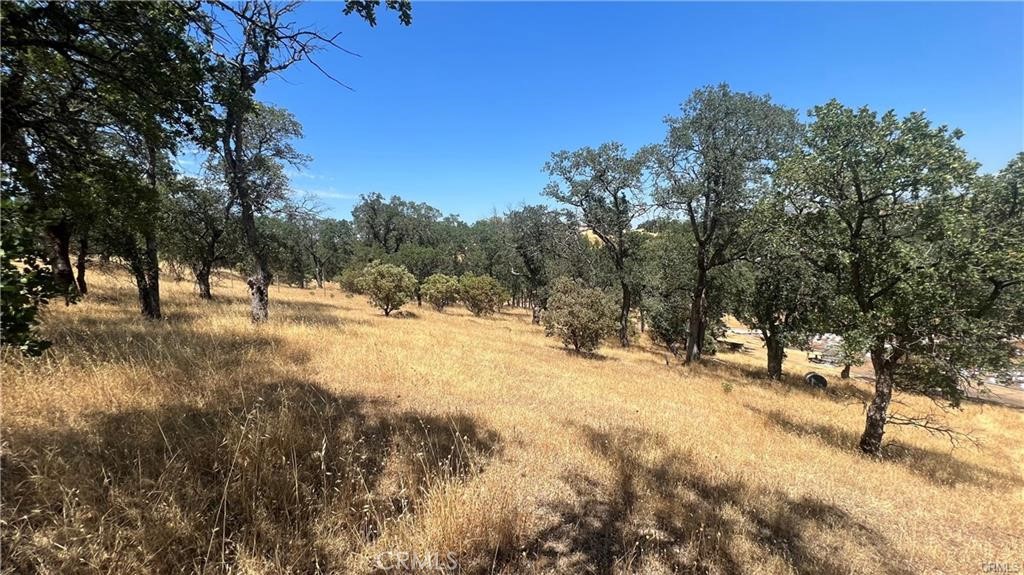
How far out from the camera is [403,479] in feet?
11.6

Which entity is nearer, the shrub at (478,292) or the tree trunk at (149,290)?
the tree trunk at (149,290)

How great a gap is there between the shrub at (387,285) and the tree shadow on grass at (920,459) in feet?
65.6

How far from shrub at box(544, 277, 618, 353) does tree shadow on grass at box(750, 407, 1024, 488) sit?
7.81 metres

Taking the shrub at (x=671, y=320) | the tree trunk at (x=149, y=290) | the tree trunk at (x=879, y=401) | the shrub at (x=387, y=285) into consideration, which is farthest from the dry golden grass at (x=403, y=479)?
the shrub at (x=387, y=285)

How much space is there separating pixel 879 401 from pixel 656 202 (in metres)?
10.5

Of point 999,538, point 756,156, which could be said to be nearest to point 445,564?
point 999,538

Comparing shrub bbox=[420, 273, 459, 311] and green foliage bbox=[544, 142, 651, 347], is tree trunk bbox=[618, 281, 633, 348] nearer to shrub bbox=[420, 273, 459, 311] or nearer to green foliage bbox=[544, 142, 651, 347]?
green foliage bbox=[544, 142, 651, 347]

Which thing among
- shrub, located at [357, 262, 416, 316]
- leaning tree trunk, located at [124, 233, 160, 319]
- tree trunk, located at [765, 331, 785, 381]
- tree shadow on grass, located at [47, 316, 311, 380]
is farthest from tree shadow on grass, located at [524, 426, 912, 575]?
shrub, located at [357, 262, 416, 316]

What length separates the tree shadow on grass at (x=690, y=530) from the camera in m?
3.05

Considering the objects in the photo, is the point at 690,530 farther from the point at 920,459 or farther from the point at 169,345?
the point at 920,459

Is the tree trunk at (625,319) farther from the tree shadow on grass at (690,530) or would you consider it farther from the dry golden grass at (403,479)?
the tree shadow on grass at (690,530)

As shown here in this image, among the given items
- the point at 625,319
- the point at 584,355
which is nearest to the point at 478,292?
the point at 625,319

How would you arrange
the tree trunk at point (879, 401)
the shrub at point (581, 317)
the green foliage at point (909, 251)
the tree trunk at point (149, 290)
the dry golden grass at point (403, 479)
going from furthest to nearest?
the shrub at point (581, 317) → the tree trunk at point (149, 290) → the tree trunk at point (879, 401) → the green foliage at point (909, 251) → the dry golden grass at point (403, 479)

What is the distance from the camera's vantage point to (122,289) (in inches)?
544
